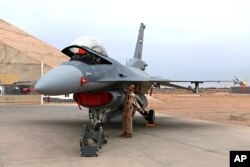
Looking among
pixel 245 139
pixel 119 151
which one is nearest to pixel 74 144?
pixel 119 151

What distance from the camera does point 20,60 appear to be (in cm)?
4138

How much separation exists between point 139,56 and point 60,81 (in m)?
11.2

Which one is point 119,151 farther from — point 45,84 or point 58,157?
point 45,84

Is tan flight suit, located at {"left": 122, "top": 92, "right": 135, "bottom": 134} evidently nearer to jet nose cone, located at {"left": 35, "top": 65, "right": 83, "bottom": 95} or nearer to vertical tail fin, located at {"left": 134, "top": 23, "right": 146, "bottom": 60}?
jet nose cone, located at {"left": 35, "top": 65, "right": 83, "bottom": 95}

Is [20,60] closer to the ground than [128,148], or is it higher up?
higher up

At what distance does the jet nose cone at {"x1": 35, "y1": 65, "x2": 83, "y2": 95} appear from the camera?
27.7 ft

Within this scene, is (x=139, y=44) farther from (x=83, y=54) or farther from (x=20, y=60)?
(x=20, y=60)

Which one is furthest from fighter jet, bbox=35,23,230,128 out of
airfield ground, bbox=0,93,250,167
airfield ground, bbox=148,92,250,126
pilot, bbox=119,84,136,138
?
airfield ground, bbox=148,92,250,126

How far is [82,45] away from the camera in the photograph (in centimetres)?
1062

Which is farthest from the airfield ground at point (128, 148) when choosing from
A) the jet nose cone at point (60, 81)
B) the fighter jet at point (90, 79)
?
the jet nose cone at point (60, 81)

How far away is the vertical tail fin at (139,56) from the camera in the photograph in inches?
711

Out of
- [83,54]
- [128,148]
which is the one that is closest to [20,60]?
[83,54]

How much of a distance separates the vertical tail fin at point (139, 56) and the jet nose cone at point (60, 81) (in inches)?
342

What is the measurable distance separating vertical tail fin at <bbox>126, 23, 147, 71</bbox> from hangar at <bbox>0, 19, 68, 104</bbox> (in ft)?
51.3
